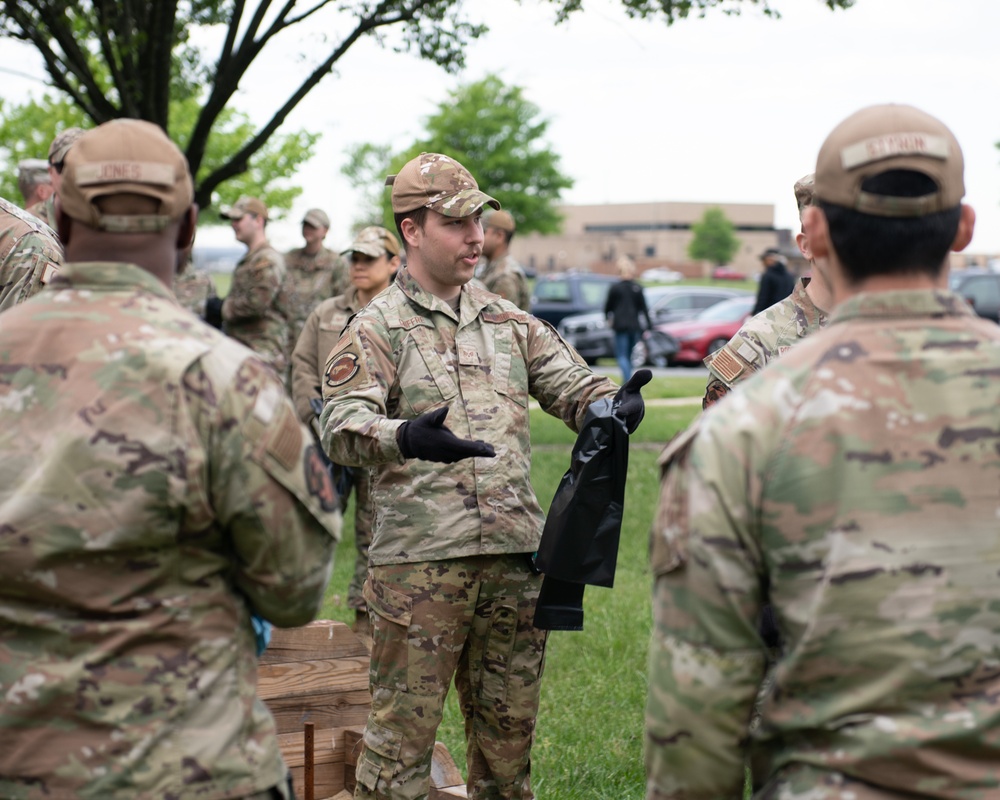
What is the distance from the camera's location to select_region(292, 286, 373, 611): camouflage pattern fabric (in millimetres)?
7238

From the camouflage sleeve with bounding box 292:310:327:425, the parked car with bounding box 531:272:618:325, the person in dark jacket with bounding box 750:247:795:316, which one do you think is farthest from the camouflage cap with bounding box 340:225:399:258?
the parked car with bounding box 531:272:618:325

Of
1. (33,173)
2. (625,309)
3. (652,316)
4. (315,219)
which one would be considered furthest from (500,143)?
(33,173)

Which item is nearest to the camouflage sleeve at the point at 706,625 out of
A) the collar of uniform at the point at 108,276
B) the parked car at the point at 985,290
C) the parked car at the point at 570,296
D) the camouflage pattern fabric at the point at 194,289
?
the collar of uniform at the point at 108,276

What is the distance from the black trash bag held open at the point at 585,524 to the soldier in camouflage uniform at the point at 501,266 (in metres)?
6.26

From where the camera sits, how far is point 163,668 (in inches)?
90.8

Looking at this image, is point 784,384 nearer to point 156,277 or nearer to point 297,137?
point 156,277

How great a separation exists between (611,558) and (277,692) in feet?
5.19

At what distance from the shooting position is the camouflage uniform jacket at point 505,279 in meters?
10.2

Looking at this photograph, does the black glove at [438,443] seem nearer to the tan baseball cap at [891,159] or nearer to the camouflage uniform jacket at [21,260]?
the tan baseball cap at [891,159]

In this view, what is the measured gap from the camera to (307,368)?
7.48m

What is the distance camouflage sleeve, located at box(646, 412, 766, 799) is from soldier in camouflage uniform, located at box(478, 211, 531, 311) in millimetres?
8008

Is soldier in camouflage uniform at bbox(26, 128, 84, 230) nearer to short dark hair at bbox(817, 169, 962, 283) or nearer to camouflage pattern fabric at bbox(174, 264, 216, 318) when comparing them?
short dark hair at bbox(817, 169, 962, 283)

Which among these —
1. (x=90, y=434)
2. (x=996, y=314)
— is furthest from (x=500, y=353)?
(x=996, y=314)

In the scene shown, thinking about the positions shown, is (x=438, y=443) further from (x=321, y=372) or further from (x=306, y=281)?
(x=306, y=281)
